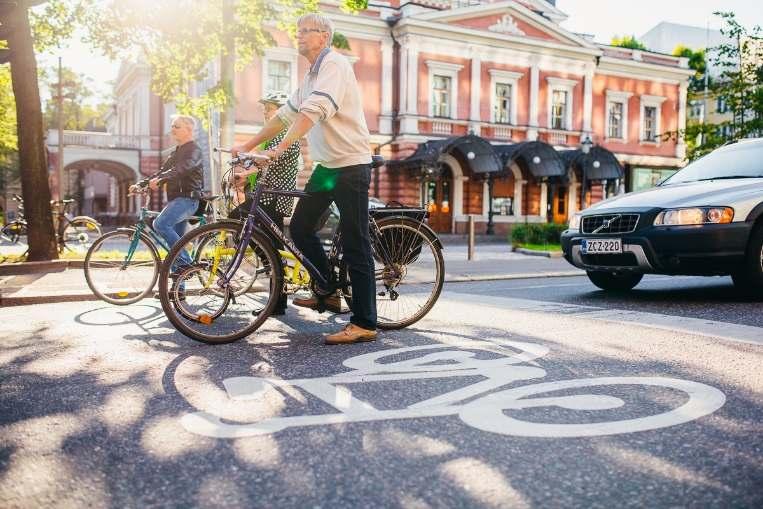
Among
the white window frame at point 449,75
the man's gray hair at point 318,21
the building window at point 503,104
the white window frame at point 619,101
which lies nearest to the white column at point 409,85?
the white window frame at point 449,75

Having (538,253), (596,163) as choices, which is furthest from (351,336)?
(596,163)

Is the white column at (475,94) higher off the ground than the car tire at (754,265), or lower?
higher

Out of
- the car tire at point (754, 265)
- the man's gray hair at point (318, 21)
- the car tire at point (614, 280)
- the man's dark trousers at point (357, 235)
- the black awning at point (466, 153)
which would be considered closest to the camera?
the man's gray hair at point (318, 21)

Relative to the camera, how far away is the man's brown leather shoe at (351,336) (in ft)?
14.9

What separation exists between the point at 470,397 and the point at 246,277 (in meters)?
2.13

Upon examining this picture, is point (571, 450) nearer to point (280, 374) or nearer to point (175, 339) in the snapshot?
point (280, 374)

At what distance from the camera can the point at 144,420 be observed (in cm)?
289

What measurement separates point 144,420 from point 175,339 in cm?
196

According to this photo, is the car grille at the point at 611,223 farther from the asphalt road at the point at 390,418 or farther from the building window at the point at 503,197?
the building window at the point at 503,197

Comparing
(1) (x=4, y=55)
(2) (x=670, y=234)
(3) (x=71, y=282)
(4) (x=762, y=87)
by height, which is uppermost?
(4) (x=762, y=87)

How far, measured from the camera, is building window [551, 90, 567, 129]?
34.4 meters

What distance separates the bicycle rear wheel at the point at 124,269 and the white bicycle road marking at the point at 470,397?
3411 mm

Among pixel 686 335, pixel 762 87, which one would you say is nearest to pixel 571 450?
pixel 686 335

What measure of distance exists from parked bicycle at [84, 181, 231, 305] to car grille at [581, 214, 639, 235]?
12.2 feet
